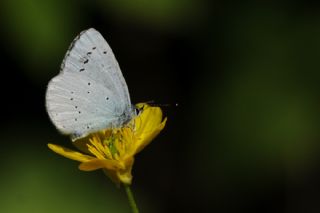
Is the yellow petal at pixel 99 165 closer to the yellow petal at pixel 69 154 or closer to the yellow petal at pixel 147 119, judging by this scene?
the yellow petal at pixel 69 154

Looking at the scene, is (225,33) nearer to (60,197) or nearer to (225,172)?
(225,172)

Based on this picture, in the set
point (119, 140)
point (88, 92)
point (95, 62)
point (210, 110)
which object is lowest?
point (210, 110)

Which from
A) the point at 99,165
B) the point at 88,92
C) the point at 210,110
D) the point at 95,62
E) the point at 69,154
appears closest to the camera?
the point at 99,165

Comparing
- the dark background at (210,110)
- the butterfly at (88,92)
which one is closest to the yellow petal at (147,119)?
the butterfly at (88,92)

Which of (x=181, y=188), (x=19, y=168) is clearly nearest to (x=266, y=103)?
(x=181, y=188)

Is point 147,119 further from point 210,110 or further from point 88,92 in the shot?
point 210,110

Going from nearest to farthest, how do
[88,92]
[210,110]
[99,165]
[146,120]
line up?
[99,165] < [88,92] < [146,120] < [210,110]

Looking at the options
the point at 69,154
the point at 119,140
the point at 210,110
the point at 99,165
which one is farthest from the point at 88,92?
the point at 210,110
